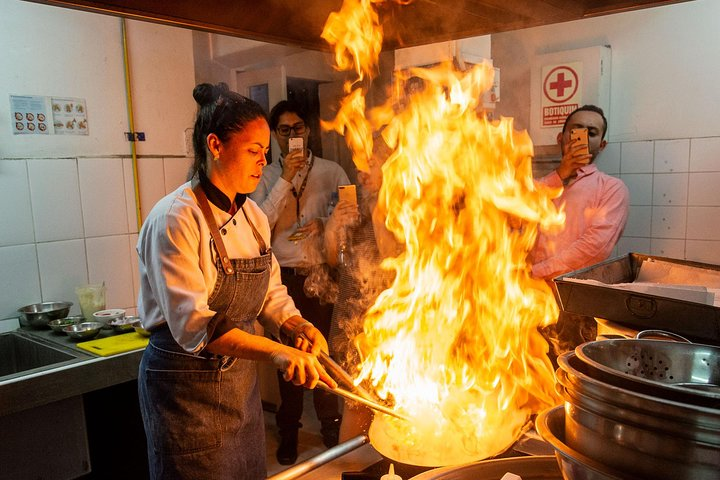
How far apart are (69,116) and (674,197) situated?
415 centimetres

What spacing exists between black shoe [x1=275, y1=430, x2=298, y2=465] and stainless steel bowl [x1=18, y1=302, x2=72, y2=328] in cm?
177

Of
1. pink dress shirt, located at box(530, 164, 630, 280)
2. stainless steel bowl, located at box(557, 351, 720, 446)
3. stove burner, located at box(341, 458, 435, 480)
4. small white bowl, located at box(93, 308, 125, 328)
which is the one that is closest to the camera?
stainless steel bowl, located at box(557, 351, 720, 446)

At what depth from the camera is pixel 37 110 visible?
343cm

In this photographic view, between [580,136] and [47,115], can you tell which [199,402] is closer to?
[47,115]

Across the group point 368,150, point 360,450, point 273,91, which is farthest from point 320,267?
point 360,450

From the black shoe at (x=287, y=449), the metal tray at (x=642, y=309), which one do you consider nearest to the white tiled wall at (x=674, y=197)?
the metal tray at (x=642, y=309)

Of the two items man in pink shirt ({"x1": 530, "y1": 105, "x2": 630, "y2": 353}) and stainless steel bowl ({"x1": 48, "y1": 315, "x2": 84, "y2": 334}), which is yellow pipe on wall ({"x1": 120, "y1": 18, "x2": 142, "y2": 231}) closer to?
stainless steel bowl ({"x1": 48, "y1": 315, "x2": 84, "y2": 334})

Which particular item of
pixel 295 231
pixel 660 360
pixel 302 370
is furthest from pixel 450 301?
pixel 295 231

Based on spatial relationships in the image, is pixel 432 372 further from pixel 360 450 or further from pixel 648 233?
pixel 648 233

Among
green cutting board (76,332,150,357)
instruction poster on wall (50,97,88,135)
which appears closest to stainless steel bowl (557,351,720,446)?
green cutting board (76,332,150,357)

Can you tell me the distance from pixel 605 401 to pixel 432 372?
1.16 metres

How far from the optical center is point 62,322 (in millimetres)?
3223

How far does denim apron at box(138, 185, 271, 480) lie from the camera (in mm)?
2127

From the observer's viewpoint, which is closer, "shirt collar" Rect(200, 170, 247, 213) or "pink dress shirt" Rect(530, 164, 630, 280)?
"shirt collar" Rect(200, 170, 247, 213)
